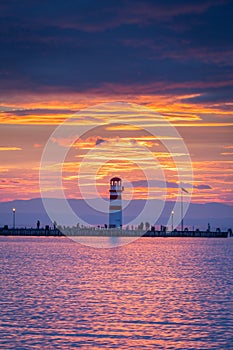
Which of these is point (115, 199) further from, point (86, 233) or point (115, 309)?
point (115, 309)

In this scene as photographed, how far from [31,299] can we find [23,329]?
9154 mm

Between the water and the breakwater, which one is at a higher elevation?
the breakwater

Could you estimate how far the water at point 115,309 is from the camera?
28.1 metres

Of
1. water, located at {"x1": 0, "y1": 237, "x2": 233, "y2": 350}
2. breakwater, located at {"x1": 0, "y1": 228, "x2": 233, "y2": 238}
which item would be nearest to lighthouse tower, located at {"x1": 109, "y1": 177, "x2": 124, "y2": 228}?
breakwater, located at {"x1": 0, "y1": 228, "x2": 233, "y2": 238}

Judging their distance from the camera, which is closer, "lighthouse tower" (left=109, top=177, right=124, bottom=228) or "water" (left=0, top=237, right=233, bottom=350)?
"water" (left=0, top=237, right=233, bottom=350)

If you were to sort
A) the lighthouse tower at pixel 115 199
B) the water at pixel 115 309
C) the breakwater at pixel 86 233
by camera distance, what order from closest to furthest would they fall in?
the water at pixel 115 309
the lighthouse tower at pixel 115 199
the breakwater at pixel 86 233

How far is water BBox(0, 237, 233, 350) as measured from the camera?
28.1m

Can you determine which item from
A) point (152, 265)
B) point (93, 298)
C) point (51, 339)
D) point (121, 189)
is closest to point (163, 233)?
point (121, 189)

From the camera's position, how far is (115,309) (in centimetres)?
3547

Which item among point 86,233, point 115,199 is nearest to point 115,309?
point 115,199

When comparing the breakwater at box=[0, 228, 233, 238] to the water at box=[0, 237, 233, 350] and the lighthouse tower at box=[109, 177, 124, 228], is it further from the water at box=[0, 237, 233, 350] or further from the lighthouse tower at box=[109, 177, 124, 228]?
the water at box=[0, 237, 233, 350]

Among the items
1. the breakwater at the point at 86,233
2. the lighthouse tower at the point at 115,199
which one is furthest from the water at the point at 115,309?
the breakwater at the point at 86,233

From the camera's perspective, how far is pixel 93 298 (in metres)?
40.0

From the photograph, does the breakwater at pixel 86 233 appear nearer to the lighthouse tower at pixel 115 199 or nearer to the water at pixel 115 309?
the lighthouse tower at pixel 115 199
